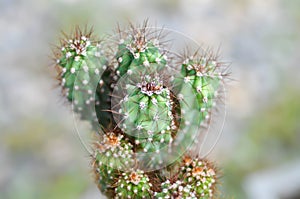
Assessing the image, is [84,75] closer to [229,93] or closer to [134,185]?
[134,185]

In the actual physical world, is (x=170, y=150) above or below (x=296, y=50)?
below

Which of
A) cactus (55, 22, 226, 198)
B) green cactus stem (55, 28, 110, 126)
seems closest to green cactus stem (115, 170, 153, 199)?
cactus (55, 22, 226, 198)

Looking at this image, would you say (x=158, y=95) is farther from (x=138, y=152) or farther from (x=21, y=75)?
(x=21, y=75)

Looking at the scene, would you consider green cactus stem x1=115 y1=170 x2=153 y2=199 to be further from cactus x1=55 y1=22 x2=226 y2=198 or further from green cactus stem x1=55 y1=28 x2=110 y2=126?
green cactus stem x1=55 y1=28 x2=110 y2=126

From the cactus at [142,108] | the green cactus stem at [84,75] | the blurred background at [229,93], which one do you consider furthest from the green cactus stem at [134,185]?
the blurred background at [229,93]

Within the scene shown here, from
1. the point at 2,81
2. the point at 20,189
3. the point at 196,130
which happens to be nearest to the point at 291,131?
the point at 20,189

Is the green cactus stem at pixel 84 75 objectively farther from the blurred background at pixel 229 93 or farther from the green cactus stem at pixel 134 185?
the blurred background at pixel 229 93

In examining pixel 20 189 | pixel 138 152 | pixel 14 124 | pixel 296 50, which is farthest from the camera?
pixel 296 50
